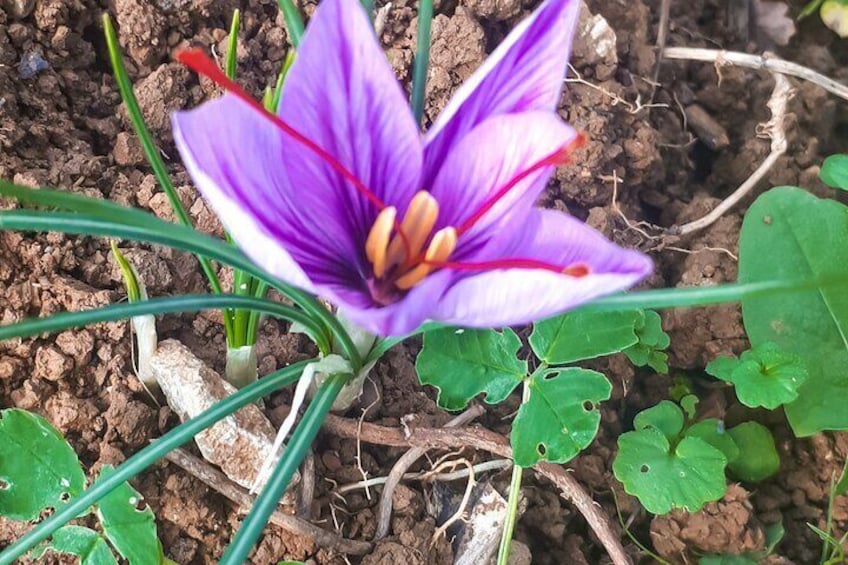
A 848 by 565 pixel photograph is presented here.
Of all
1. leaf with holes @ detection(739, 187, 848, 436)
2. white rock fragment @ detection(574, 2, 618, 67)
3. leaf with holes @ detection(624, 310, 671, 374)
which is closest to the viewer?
leaf with holes @ detection(624, 310, 671, 374)

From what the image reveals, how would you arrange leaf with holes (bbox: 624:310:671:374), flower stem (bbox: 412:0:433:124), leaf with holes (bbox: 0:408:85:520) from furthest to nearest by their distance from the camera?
1. leaf with holes (bbox: 624:310:671:374)
2. leaf with holes (bbox: 0:408:85:520)
3. flower stem (bbox: 412:0:433:124)

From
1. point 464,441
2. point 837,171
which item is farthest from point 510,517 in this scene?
point 837,171

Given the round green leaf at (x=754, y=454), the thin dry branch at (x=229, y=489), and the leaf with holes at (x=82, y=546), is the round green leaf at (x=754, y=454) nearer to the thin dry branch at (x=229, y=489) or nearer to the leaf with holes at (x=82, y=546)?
the thin dry branch at (x=229, y=489)

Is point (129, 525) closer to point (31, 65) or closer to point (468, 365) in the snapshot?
point (468, 365)

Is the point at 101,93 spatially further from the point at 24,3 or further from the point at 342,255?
the point at 342,255

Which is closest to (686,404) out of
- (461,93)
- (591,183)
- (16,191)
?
(591,183)

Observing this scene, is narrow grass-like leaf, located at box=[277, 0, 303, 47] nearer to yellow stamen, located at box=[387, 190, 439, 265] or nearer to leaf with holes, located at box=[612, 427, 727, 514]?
yellow stamen, located at box=[387, 190, 439, 265]

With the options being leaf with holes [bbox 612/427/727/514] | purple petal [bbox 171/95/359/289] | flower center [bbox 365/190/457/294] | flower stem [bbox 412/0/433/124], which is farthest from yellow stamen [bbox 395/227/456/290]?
leaf with holes [bbox 612/427/727/514]
